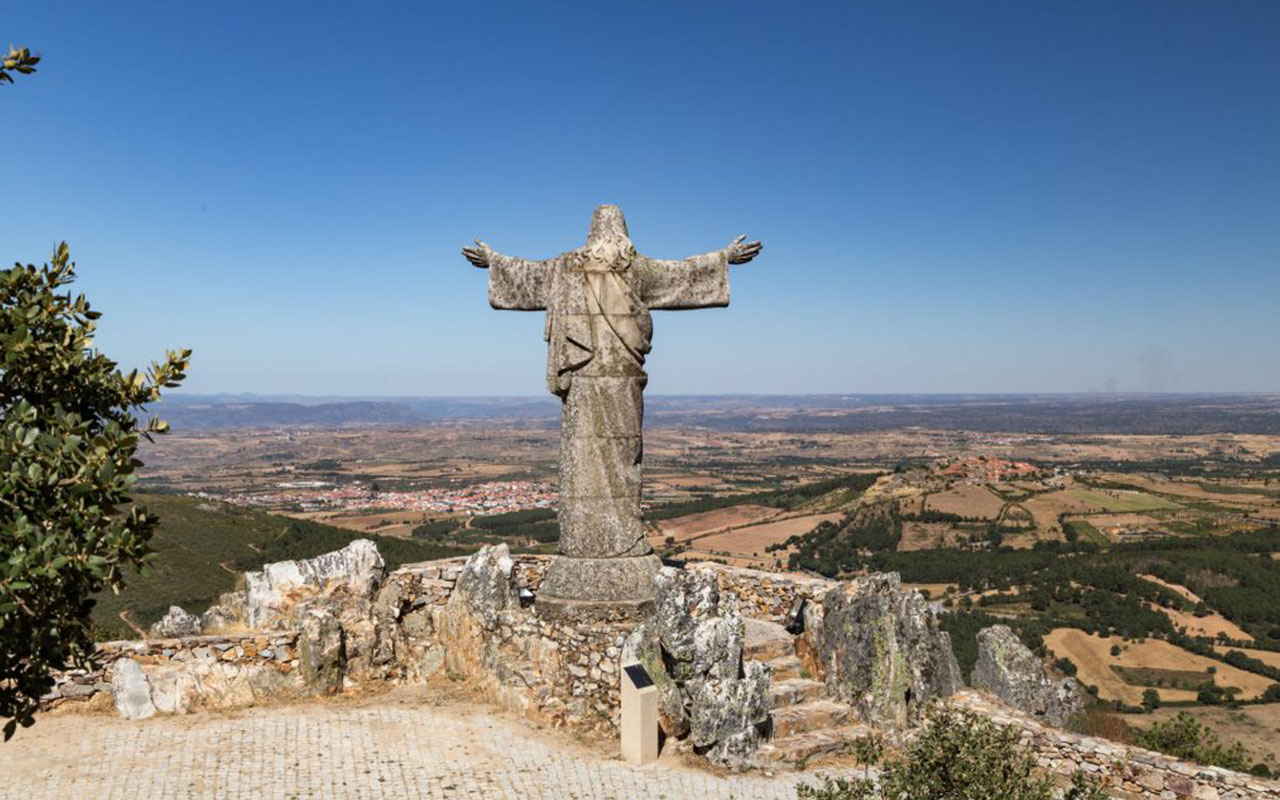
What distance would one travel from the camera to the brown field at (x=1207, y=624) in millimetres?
46812

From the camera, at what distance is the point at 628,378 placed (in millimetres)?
12695

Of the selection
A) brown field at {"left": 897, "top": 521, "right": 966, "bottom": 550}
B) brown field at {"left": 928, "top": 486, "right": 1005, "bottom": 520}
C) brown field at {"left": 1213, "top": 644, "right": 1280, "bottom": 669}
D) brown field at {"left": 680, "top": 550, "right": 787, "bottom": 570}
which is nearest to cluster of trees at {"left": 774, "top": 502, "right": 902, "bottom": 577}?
brown field at {"left": 897, "top": 521, "right": 966, "bottom": 550}

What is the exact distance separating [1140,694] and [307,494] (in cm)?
12029

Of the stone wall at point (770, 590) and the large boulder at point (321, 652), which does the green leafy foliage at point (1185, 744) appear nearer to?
the stone wall at point (770, 590)

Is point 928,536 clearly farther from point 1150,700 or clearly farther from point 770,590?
point 770,590

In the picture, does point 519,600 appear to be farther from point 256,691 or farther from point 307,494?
point 307,494

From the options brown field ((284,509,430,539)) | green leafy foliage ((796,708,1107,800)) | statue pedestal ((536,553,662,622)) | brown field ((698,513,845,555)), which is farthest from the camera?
brown field ((284,509,430,539))

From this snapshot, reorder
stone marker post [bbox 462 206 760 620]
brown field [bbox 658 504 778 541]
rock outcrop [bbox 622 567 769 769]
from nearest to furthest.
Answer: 1. rock outcrop [bbox 622 567 769 769]
2. stone marker post [bbox 462 206 760 620]
3. brown field [bbox 658 504 778 541]

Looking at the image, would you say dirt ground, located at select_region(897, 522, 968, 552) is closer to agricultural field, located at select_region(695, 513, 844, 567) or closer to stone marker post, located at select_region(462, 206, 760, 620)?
agricultural field, located at select_region(695, 513, 844, 567)

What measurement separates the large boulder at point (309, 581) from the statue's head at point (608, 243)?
21.4ft

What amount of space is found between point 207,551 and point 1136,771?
41286 mm

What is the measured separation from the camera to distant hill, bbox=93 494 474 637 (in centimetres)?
3133

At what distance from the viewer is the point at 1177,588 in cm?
5462

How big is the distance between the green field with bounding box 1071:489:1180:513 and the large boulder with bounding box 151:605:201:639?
89094mm
